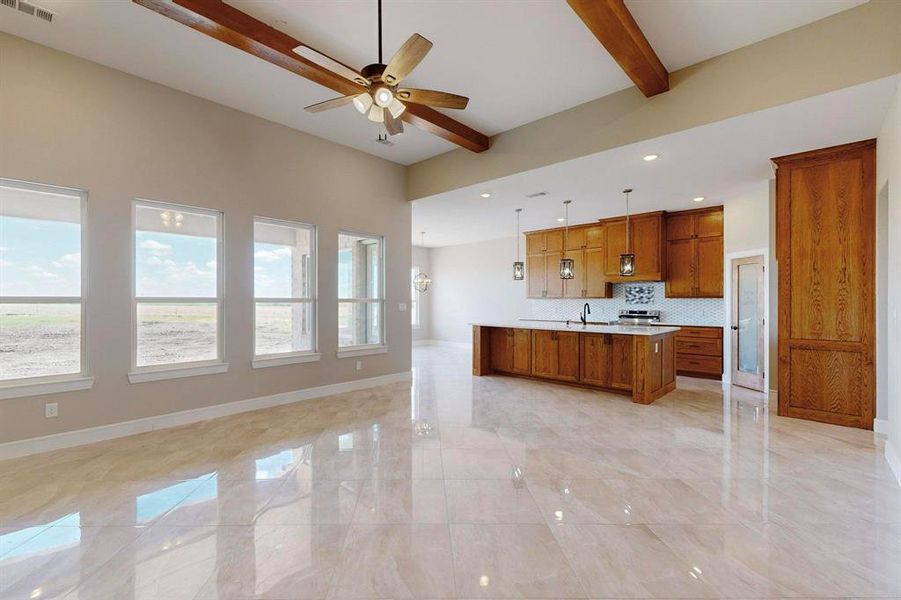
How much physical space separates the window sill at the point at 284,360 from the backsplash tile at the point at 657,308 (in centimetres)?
601

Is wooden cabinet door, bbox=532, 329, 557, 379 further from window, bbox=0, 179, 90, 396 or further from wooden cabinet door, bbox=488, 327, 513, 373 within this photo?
window, bbox=0, 179, 90, 396

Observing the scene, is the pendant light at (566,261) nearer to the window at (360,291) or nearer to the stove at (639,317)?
the stove at (639,317)

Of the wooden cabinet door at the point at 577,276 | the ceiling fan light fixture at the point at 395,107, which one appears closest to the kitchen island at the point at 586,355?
the wooden cabinet door at the point at 577,276

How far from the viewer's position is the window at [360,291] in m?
5.74

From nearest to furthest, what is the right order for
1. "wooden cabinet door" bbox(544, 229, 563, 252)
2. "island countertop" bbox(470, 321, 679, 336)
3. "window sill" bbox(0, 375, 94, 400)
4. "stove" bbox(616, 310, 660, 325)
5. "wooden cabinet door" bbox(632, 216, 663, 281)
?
"window sill" bbox(0, 375, 94, 400)
"island countertop" bbox(470, 321, 679, 336)
"wooden cabinet door" bbox(632, 216, 663, 281)
"stove" bbox(616, 310, 660, 325)
"wooden cabinet door" bbox(544, 229, 563, 252)

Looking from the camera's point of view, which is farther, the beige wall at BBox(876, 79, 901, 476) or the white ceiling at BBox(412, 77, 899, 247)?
the white ceiling at BBox(412, 77, 899, 247)

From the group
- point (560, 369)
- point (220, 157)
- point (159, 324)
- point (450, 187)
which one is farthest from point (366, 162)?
point (560, 369)

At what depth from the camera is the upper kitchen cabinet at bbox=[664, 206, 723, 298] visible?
682cm

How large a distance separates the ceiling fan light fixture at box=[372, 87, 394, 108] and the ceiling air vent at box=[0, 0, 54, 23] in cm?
254

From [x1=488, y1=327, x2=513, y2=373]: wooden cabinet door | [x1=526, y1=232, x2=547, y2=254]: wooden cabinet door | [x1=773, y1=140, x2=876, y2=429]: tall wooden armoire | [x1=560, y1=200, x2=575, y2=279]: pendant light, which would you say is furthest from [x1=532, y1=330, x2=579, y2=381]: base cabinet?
[x1=526, y1=232, x2=547, y2=254]: wooden cabinet door

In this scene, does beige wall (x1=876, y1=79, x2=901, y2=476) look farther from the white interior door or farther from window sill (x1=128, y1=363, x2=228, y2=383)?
window sill (x1=128, y1=363, x2=228, y2=383)

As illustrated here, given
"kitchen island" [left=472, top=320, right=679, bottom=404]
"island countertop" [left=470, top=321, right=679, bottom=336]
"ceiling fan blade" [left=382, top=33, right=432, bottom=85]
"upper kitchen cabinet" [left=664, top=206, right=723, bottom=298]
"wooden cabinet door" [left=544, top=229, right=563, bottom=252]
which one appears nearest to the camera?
"ceiling fan blade" [left=382, top=33, right=432, bottom=85]

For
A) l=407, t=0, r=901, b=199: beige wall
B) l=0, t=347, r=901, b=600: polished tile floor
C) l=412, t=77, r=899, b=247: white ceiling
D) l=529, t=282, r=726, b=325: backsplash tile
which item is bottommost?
l=0, t=347, r=901, b=600: polished tile floor

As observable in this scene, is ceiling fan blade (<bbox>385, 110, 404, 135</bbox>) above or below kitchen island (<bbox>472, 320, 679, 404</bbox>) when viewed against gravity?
above
